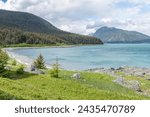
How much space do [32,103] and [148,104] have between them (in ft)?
14.4

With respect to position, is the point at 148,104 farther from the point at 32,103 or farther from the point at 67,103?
the point at 32,103

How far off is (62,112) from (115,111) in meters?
1.82

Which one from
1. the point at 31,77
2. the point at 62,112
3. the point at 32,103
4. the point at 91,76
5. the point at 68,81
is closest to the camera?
the point at 62,112

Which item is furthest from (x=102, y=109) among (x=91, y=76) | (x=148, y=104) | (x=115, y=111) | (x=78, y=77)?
(x=91, y=76)

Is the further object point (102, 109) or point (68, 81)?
point (68, 81)

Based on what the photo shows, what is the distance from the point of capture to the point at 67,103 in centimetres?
1234

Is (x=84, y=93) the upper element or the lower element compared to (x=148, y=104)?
lower

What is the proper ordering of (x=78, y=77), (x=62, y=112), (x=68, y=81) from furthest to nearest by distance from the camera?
(x=78, y=77) < (x=68, y=81) < (x=62, y=112)

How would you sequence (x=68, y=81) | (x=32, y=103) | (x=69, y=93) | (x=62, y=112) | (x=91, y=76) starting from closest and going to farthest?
(x=62, y=112)
(x=32, y=103)
(x=69, y=93)
(x=68, y=81)
(x=91, y=76)

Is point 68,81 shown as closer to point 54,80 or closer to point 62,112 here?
point 54,80

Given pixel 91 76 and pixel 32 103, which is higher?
pixel 32 103

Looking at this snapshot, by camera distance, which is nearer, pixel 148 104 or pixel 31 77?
pixel 148 104

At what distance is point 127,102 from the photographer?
13016 millimetres

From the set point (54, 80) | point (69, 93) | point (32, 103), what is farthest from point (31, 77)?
point (32, 103)
